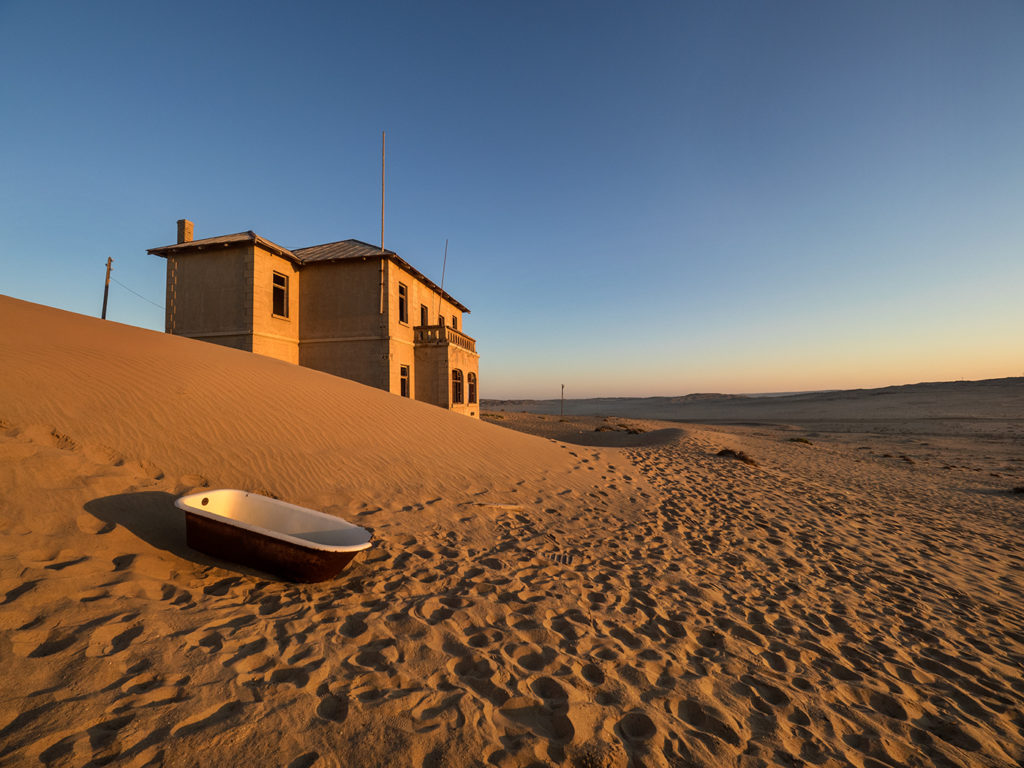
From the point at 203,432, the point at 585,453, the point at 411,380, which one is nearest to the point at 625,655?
the point at 203,432

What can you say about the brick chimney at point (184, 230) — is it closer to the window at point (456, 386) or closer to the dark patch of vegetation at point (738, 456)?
the window at point (456, 386)

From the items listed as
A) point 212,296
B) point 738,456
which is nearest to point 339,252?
point 212,296

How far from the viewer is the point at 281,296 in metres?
17.1

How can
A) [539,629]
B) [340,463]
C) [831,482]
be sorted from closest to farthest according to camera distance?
1. [539,629]
2. [340,463]
3. [831,482]

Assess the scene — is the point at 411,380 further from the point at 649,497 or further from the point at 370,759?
the point at 370,759

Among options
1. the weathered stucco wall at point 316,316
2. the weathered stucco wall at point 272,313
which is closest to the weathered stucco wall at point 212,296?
the weathered stucco wall at point 316,316

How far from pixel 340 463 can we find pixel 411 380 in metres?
12.2

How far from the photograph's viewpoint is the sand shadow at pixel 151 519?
12.5ft

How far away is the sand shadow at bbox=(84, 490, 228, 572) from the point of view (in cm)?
382

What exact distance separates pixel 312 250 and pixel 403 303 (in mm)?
5108

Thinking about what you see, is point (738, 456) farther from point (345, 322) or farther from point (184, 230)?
point (184, 230)

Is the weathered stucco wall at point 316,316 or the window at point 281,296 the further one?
the window at point 281,296

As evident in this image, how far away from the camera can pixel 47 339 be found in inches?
293

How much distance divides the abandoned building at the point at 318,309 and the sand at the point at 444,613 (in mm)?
8091
